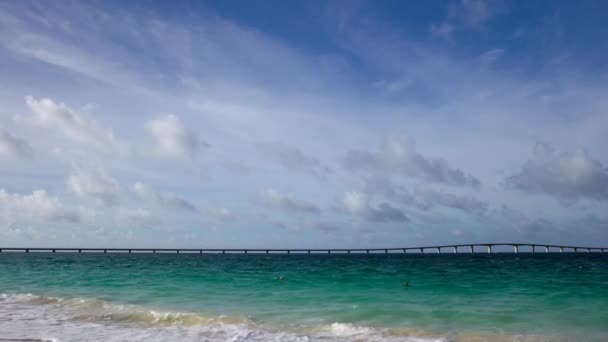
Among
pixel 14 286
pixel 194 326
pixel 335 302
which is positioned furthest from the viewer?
pixel 14 286

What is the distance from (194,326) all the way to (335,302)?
23.8 ft

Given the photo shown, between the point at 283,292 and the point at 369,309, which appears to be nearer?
the point at 369,309

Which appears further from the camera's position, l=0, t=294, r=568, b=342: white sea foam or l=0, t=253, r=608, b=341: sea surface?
l=0, t=253, r=608, b=341: sea surface

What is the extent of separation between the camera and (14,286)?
27828 mm

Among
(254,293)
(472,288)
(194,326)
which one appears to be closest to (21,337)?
(194,326)

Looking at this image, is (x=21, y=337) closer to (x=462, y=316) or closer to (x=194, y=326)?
(x=194, y=326)

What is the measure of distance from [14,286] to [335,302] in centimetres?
2144

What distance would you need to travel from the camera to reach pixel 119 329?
13805 mm

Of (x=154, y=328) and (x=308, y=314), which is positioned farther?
(x=308, y=314)

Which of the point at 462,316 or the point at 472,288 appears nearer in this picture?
the point at 462,316

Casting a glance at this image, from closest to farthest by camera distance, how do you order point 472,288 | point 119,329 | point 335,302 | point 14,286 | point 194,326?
point 119,329 → point 194,326 → point 335,302 → point 472,288 → point 14,286

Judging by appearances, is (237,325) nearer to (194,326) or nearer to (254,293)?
(194,326)

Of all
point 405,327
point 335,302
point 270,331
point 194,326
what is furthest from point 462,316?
point 194,326

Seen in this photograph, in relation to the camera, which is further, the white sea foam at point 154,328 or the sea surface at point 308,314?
the sea surface at point 308,314
